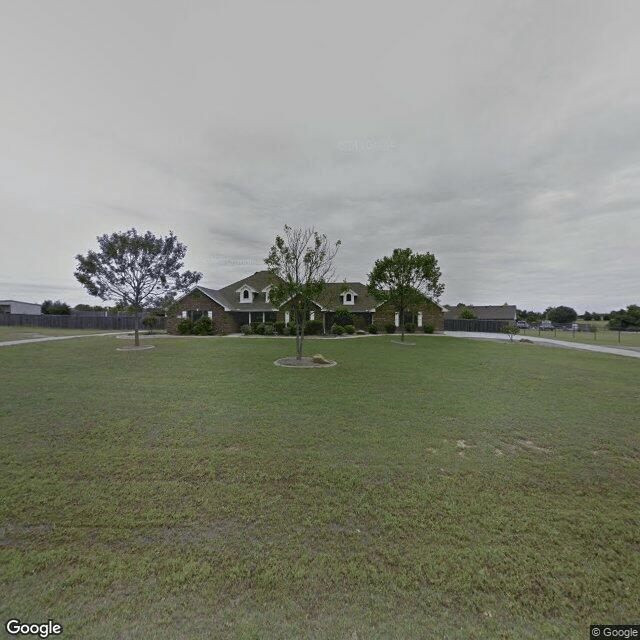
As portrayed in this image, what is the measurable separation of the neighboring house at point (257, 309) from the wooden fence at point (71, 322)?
38.9 ft

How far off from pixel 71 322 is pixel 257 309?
2849 centimetres

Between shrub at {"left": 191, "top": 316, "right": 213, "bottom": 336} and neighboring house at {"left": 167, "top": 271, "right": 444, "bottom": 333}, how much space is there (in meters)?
1.20

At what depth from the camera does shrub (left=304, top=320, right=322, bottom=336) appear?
31.1 m

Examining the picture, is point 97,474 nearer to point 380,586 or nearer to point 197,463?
point 197,463

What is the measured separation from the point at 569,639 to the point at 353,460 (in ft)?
8.93

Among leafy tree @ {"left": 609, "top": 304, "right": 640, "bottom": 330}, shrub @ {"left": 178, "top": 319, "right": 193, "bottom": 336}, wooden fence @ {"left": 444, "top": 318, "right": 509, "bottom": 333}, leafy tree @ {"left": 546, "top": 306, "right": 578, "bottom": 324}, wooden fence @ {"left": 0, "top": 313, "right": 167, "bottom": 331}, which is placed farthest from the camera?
leafy tree @ {"left": 546, "top": 306, "right": 578, "bottom": 324}

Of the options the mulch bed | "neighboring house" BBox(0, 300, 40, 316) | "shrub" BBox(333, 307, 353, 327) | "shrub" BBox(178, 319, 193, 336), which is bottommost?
the mulch bed

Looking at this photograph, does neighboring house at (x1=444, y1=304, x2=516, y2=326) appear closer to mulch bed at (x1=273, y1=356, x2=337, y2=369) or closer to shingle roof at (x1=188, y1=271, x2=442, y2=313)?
shingle roof at (x1=188, y1=271, x2=442, y2=313)

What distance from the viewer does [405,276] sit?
2458cm

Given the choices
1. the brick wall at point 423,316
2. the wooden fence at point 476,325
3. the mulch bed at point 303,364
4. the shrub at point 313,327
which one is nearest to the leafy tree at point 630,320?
the wooden fence at point 476,325

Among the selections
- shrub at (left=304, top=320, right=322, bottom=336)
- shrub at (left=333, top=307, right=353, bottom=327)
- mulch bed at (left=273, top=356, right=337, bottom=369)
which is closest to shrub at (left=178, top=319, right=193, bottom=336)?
shrub at (left=304, top=320, right=322, bottom=336)

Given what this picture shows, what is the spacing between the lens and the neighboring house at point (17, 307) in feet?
187

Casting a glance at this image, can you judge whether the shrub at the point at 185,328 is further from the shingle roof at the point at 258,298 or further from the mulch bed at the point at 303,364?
the mulch bed at the point at 303,364

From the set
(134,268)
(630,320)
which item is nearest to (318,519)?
(134,268)
